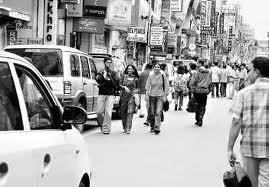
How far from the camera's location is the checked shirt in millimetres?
5000

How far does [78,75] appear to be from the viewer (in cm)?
1352

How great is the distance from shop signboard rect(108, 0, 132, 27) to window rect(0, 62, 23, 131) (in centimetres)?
2899

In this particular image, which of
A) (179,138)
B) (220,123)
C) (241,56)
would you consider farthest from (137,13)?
(241,56)

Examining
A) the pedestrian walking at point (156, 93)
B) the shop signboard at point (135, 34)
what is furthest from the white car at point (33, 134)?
the shop signboard at point (135, 34)

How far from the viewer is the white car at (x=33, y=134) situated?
3.51 m

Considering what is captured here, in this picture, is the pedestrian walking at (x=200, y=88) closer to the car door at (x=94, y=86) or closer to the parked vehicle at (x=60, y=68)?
the car door at (x=94, y=86)

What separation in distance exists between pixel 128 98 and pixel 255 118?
9.67 m

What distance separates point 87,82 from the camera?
1409cm

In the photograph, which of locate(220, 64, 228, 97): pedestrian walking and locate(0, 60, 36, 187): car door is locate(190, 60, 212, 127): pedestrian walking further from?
locate(220, 64, 228, 97): pedestrian walking

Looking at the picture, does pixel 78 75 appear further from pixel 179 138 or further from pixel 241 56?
pixel 241 56

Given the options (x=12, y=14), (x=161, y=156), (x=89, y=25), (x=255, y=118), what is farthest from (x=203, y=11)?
(x=255, y=118)

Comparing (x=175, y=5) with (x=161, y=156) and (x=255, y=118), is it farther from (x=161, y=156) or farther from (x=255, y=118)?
(x=255, y=118)

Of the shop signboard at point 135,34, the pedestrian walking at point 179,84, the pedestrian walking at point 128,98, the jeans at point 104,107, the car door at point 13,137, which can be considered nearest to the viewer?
the car door at point 13,137

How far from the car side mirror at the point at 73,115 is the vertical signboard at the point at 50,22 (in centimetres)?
1970
